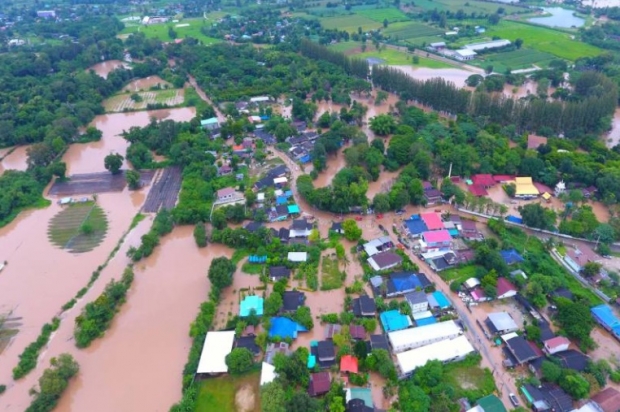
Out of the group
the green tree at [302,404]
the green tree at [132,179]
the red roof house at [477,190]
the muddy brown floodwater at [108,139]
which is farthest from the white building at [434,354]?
the muddy brown floodwater at [108,139]

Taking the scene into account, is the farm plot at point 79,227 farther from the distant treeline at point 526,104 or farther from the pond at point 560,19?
the pond at point 560,19

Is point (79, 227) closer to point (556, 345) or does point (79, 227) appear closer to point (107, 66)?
point (556, 345)

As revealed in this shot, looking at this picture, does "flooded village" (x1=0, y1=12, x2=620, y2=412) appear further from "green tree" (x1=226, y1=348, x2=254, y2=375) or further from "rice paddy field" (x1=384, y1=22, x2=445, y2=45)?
"rice paddy field" (x1=384, y1=22, x2=445, y2=45)

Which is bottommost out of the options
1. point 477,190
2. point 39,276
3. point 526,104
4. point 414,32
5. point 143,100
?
point 39,276

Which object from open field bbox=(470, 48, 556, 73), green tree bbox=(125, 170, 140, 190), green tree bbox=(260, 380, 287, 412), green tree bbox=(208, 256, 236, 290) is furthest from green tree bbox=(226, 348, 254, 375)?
open field bbox=(470, 48, 556, 73)

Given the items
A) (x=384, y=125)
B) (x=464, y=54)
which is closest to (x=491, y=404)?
(x=384, y=125)

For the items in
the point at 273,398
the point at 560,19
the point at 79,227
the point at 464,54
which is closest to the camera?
the point at 273,398
